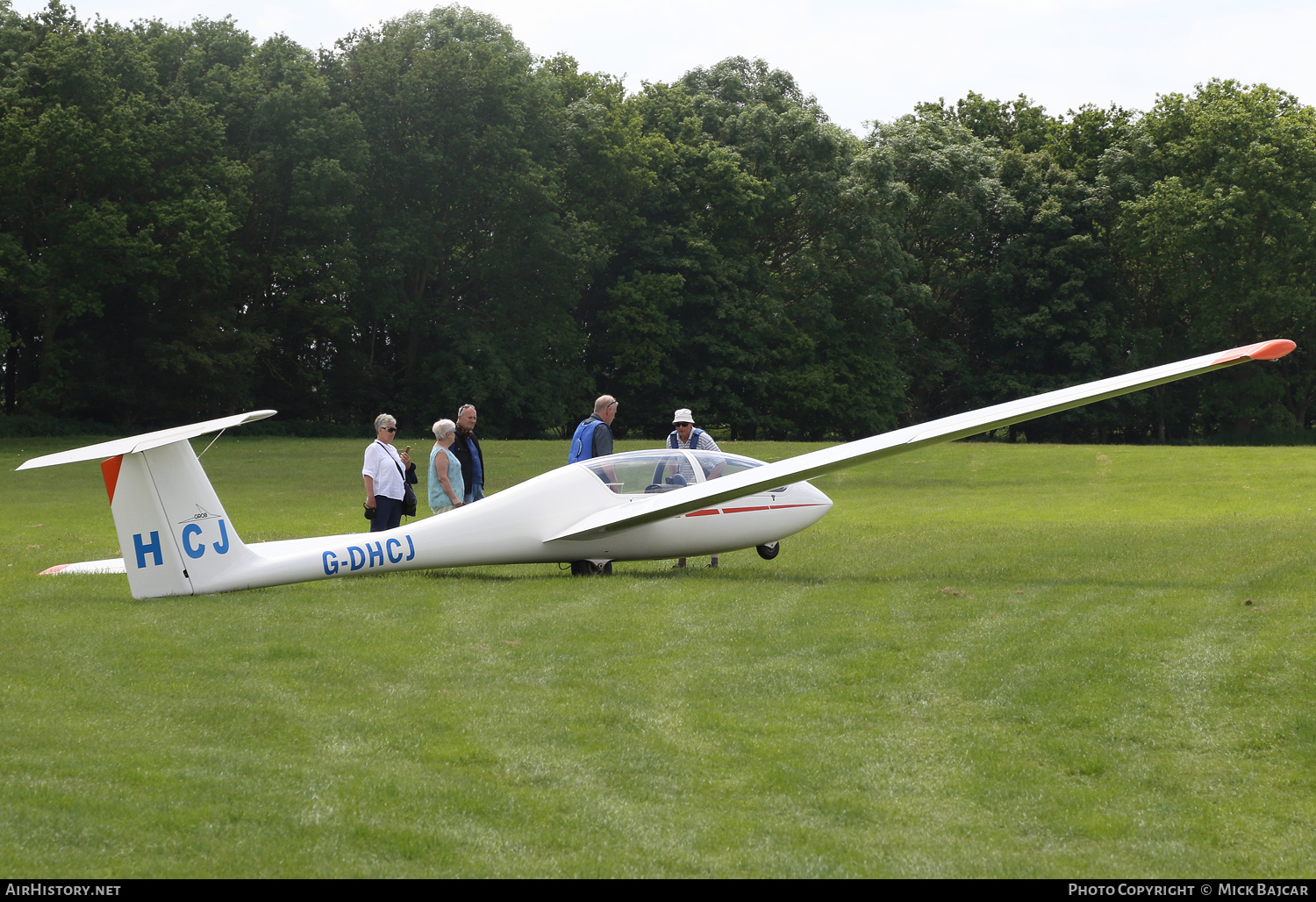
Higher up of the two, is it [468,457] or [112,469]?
[112,469]

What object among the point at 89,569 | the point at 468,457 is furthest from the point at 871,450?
the point at 89,569

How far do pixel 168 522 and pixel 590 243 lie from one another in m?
43.8

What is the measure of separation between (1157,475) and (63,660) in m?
27.0

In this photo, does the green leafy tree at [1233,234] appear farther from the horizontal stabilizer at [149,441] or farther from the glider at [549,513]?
the horizontal stabilizer at [149,441]

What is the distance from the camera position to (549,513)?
1213cm

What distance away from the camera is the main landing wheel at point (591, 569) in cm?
1260

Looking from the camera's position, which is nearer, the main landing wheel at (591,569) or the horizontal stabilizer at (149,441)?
the horizontal stabilizer at (149,441)

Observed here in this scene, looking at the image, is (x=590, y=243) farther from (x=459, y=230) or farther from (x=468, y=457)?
(x=468, y=457)

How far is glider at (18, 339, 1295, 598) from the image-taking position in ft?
33.4

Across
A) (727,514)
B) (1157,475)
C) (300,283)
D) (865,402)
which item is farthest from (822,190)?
(727,514)

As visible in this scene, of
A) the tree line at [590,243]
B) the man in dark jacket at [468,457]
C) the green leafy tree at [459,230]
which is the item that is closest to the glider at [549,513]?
the man in dark jacket at [468,457]

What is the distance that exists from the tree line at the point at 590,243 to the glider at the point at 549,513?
33793 mm

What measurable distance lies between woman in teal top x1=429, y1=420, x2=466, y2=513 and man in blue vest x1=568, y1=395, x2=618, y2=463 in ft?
4.42

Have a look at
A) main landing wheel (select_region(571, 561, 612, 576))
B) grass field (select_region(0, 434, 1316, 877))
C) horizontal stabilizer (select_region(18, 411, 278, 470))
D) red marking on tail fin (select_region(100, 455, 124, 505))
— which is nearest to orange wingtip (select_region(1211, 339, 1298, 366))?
grass field (select_region(0, 434, 1316, 877))
